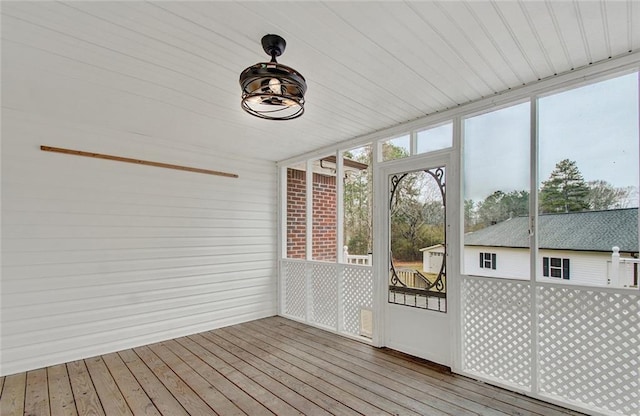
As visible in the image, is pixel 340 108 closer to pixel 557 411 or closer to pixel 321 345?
pixel 321 345

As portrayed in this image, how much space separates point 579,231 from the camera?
244 cm

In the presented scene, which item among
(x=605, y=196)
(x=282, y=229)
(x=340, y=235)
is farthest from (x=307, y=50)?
(x=282, y=229)

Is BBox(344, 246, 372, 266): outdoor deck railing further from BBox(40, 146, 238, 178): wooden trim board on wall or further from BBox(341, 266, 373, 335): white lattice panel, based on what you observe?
BBox(40, 146, 238, 178): wooden trim board on wall

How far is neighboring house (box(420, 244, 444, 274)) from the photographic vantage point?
3258 millimetres

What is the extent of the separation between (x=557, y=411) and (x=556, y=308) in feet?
2.48

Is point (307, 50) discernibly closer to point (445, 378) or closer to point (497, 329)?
point (497, 329)

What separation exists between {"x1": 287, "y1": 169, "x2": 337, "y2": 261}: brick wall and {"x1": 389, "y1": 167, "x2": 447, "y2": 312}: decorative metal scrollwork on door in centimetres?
154

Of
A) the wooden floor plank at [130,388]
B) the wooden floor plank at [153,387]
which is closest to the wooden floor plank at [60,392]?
the wooden floor plank at [130,388]

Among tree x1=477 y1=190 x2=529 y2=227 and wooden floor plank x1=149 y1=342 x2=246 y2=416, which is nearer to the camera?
wooden floor plank x1=149 y1=342 x2=246 y2=416

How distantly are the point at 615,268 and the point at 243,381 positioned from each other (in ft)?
10.4

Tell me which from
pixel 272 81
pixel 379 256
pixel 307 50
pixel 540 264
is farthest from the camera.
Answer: pixel 379 256

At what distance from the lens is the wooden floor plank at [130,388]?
246 centimetres

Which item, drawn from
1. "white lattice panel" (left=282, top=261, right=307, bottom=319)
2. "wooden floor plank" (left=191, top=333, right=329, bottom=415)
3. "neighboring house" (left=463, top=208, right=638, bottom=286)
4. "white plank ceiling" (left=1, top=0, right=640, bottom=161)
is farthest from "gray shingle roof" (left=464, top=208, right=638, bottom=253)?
"white lattice panel" (left=282, top=261, right=307, bottom=319)

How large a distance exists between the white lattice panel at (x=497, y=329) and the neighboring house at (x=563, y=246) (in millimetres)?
136
